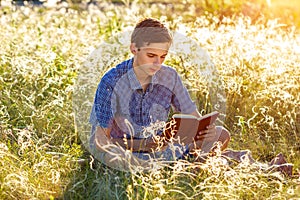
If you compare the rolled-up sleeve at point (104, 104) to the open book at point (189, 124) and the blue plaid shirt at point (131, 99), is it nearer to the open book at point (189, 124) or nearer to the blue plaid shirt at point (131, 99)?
the blue plaid shirt at point (131, 99)

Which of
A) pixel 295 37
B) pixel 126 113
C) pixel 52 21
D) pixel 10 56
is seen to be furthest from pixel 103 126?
pixel 52 21

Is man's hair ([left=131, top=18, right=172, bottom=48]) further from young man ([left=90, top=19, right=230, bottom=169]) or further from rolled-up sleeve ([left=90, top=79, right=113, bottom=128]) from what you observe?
rolled-up sleeve ([left=90, top=79, right=113, bottom=128])

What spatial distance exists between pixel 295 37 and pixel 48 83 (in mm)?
2660

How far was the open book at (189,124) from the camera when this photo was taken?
3.53m

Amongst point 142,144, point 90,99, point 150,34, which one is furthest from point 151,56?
point 90,99

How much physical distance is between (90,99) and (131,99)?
82 cm

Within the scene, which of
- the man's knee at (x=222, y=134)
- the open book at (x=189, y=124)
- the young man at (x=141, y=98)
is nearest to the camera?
the open book at (x=189, y=124)

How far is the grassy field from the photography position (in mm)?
3293

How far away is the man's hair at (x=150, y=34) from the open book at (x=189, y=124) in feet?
1.55

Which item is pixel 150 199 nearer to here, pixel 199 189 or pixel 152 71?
pixel 199 189

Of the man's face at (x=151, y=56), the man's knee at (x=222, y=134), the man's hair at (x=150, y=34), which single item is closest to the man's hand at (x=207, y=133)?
the man's knee at (x=222, y=134)

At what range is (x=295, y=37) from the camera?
5.99 meters

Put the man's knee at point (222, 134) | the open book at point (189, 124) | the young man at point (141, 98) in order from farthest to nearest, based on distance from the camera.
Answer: the man's knee at point (222, 134), the young man at point (141, 98), the open book at point (189, 124)

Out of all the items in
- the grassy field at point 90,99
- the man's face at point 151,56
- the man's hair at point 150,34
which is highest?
the man's hair at point 150,34
